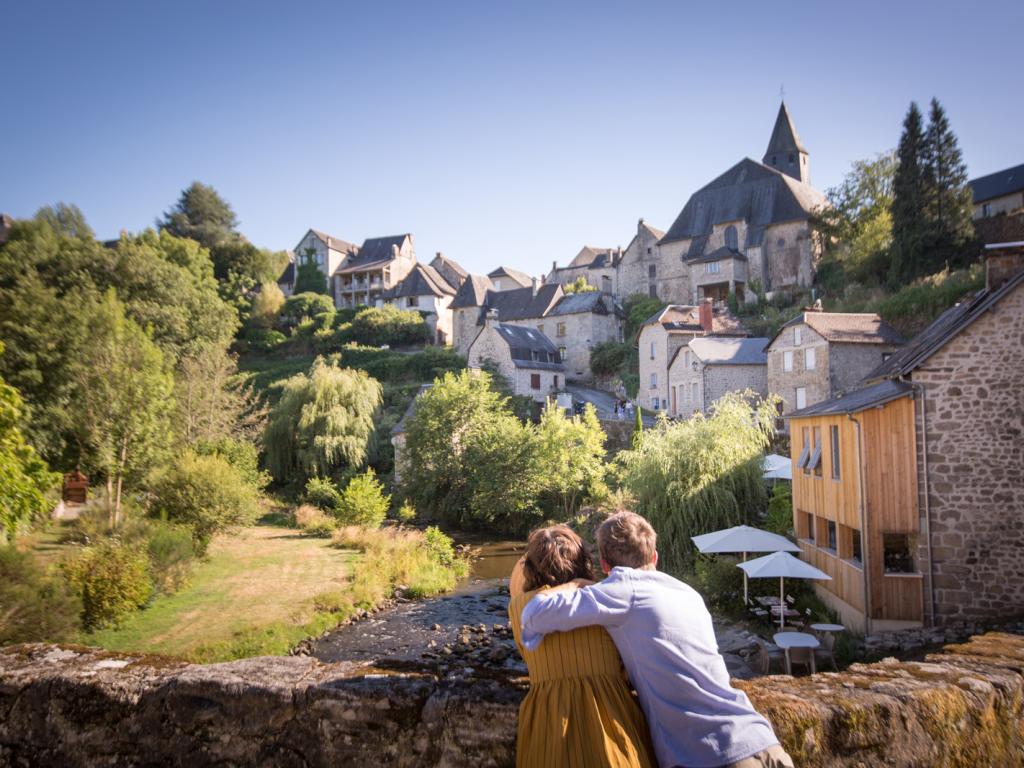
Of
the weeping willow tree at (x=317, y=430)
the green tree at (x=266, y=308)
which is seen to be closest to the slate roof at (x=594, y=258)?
the green tree at (x=266, y=308)

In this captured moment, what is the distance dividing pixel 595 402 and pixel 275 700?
4170 cm

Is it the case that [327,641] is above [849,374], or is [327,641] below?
below

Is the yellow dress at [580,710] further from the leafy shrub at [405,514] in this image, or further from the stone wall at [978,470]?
the leafy shrub at [405,514]

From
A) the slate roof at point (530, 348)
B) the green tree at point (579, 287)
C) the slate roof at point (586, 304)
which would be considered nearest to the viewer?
the slate roof at point (530, 348)

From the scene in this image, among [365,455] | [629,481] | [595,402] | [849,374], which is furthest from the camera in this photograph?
[595,402]

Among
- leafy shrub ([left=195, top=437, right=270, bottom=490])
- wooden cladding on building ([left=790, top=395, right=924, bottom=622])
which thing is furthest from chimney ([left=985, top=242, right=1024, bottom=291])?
leafy shrub ([left=195, top=437, right=270, bottom=490])

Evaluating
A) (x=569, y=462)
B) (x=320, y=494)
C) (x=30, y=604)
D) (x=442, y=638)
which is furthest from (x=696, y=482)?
(x=320, y=494)

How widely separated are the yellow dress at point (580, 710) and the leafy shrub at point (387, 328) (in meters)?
52.0

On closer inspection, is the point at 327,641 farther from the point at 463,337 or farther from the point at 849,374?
the point at 463,337

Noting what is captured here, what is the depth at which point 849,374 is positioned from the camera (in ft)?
94.3

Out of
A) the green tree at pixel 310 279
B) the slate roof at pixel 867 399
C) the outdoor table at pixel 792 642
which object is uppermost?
the green tree at pixel 310 279

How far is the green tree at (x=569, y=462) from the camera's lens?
29203mm

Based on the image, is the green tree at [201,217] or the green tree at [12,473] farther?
the green tree at [201,217]

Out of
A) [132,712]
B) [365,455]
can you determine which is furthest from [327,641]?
[365,455]
